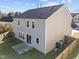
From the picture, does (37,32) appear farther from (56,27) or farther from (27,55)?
(27,55)

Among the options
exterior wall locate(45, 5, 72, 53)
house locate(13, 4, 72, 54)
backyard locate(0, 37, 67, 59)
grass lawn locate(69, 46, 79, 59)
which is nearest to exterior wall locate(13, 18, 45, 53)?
house locate(13, 4, 72, 54)

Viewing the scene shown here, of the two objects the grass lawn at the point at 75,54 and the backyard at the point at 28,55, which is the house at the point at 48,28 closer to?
the backyard at the point at 28,55

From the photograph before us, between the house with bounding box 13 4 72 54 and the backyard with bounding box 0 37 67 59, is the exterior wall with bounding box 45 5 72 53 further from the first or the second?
the backyard with bounding box 0 37 67 59

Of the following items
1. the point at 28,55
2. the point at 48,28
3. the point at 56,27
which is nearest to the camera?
the point at 48,28

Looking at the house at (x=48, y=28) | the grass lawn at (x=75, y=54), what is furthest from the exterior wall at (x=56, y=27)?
the grass lawn at (x=75, y=54)

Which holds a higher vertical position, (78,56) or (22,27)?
(22,27)

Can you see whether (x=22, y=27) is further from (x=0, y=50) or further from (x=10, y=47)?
(x=0, y=50)

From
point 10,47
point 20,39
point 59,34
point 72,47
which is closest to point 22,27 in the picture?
point 20,39

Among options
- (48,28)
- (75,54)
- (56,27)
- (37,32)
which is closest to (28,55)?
(37,32)
